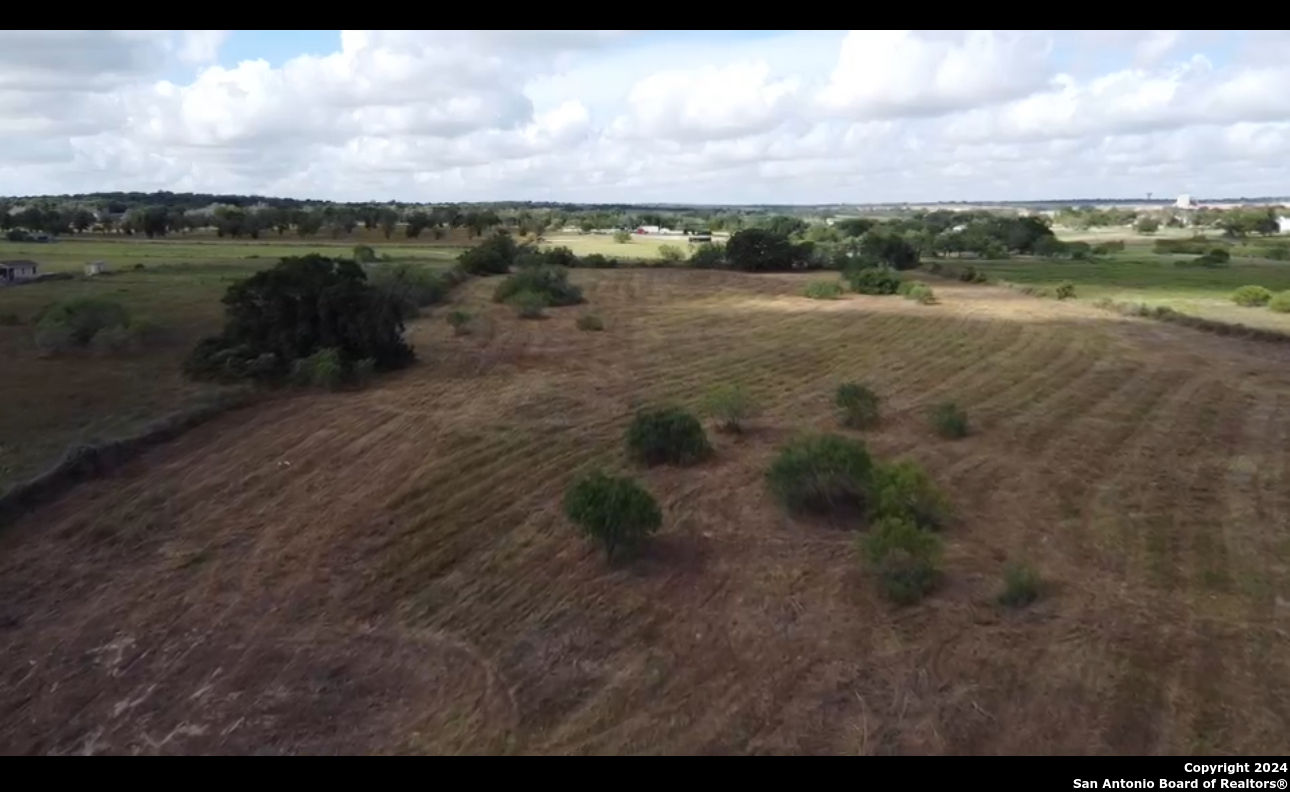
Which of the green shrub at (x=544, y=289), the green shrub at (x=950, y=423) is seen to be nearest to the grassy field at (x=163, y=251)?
the green shrub at (x=544, y=289)

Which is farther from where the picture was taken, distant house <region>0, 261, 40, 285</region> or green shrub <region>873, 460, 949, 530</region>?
distant house <region>0, 261, 40, 285</region>

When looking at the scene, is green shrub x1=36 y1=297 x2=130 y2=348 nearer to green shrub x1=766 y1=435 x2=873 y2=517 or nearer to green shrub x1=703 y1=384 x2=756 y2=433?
green shrub x1=703 y1=384 x2=756 y2=433

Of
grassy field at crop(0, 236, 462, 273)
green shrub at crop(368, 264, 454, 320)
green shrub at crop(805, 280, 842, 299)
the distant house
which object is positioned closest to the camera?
green shrub at crop(368, 264, 454, 320)

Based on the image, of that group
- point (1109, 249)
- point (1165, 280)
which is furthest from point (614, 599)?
point (1109, 249)

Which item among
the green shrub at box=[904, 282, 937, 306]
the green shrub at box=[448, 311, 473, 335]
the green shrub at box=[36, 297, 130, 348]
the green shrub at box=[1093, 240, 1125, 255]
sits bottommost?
the green shrub at box=[1093, 240, 1125, 255]

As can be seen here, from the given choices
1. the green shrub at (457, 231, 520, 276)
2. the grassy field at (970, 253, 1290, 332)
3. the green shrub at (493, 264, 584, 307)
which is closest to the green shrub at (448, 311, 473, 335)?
the green shrub at (493, 264, 584, 307)

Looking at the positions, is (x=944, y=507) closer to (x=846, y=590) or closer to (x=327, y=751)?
(x=846, y=590)
